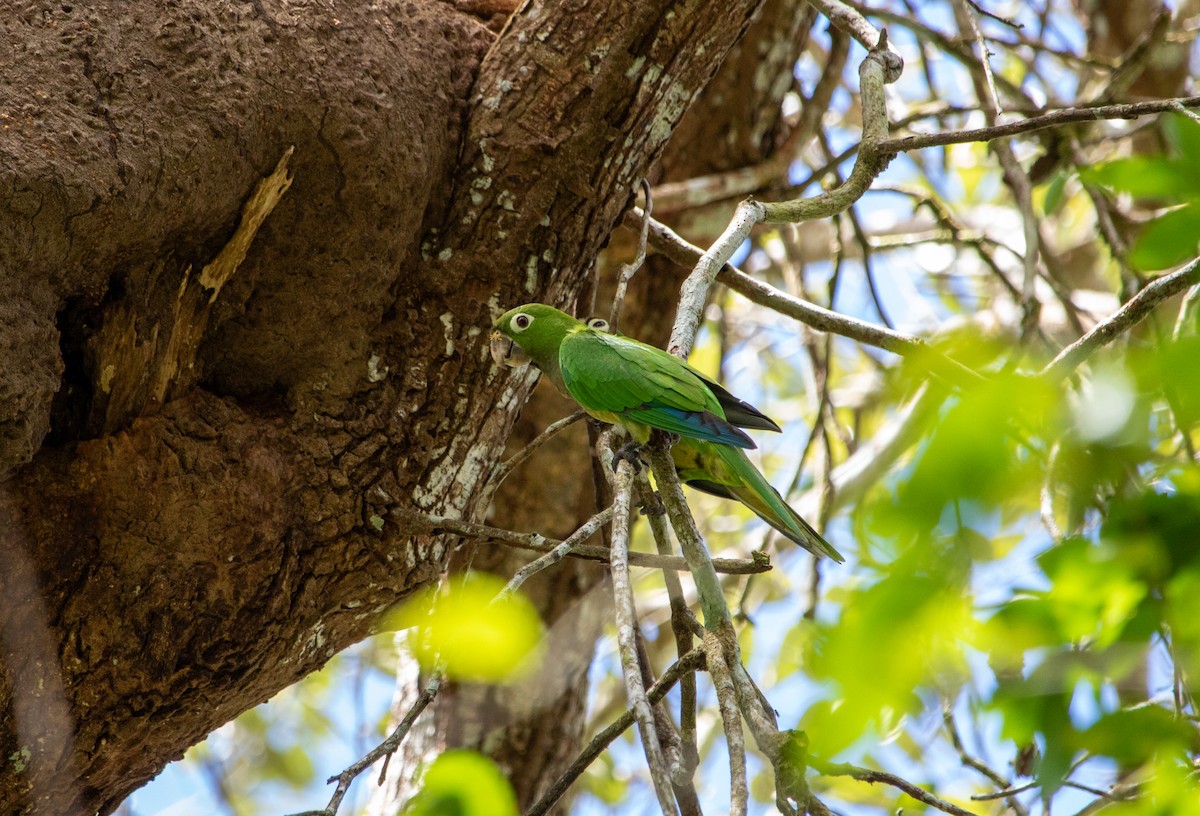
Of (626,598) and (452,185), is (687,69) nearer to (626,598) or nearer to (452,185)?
(452,185)

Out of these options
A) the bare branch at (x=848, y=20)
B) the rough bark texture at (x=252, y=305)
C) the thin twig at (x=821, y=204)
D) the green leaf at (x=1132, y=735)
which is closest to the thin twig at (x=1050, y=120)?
the thin twig at (x=821, y=204)

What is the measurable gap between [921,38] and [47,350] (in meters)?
4.55

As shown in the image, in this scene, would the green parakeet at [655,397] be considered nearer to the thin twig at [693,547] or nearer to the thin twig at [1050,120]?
the thin twig at [693,547]

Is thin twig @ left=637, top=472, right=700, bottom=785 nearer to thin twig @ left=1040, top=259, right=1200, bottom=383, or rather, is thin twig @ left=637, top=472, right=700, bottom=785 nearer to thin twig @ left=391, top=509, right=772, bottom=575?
thin twig @ left=391, top=509, right=772, bottom=575

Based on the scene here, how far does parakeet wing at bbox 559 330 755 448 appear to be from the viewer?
10.9 feet

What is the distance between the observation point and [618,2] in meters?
3.04

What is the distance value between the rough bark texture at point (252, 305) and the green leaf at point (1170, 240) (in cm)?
205

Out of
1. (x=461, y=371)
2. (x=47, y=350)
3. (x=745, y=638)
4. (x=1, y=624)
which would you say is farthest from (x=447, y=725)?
(x=47, y=350)

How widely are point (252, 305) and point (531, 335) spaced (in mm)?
932

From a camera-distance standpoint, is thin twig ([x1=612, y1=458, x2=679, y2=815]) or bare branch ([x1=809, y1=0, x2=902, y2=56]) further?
bare branch ([x1=809, y1=0, x2=902, y2=56])

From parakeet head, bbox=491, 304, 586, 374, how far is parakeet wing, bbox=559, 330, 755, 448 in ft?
0.16

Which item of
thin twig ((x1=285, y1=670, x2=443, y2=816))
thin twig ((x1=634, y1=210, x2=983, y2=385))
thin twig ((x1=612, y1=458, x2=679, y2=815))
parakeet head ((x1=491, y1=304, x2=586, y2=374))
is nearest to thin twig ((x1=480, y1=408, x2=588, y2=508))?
parakeet head ((x1=491, y1=304, x2=586, y2=374))

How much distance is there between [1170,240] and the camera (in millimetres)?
1252

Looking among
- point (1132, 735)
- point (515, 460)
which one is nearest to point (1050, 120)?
point (515, 460)
